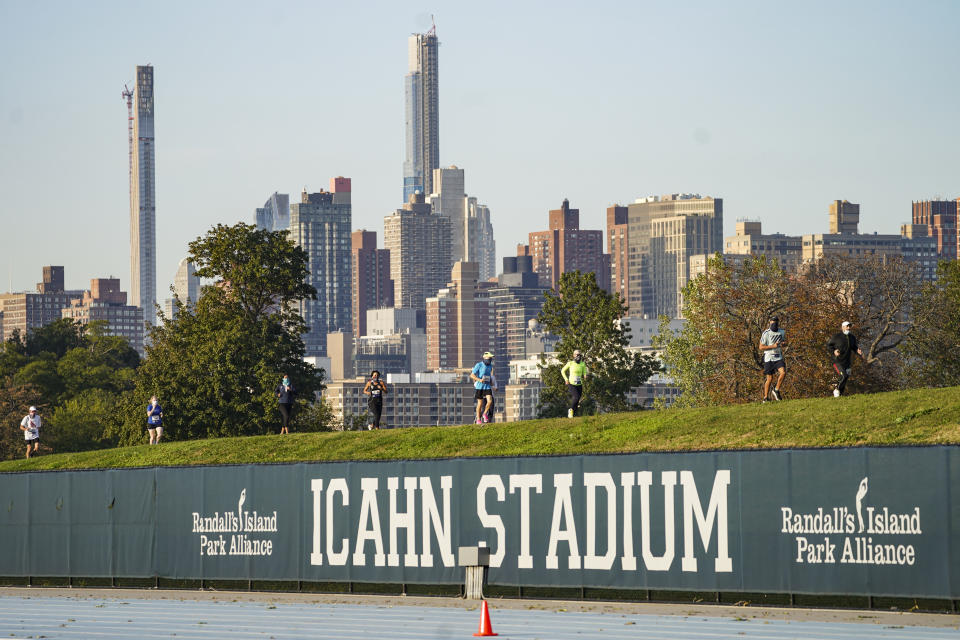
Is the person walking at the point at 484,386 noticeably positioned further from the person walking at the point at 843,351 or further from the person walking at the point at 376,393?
the person walking at the point at 843,351

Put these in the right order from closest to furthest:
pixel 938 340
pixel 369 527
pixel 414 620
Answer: pixel 414 620 → pixel 369 527 → pixel 938 340

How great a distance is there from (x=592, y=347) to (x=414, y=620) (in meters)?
53.0

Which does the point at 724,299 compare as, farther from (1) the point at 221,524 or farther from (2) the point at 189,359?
(1) the point at 221,524

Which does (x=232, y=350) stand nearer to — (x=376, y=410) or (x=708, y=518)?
(x=376, y=410)

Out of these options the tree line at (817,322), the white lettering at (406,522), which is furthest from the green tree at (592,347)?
the white lettering at (406,522)

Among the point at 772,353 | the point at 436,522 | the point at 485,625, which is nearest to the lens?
the point at 485,625

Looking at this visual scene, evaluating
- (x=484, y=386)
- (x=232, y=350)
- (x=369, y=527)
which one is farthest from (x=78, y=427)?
(x=369, y=527)

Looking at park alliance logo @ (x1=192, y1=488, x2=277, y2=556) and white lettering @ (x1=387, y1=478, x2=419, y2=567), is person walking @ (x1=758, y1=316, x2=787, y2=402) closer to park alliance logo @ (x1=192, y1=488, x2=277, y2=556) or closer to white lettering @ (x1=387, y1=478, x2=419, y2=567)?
white lettering @ (x1=387, y1=478, x2=419, y2=567)

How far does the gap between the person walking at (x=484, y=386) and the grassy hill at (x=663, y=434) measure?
1.72 feet

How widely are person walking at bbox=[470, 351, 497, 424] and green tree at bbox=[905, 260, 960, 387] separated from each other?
46.0m

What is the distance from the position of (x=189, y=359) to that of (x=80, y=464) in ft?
97.4

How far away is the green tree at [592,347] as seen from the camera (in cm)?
7312

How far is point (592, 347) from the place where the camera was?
75938mm

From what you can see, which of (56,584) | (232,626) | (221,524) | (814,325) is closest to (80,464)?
(56,584)
